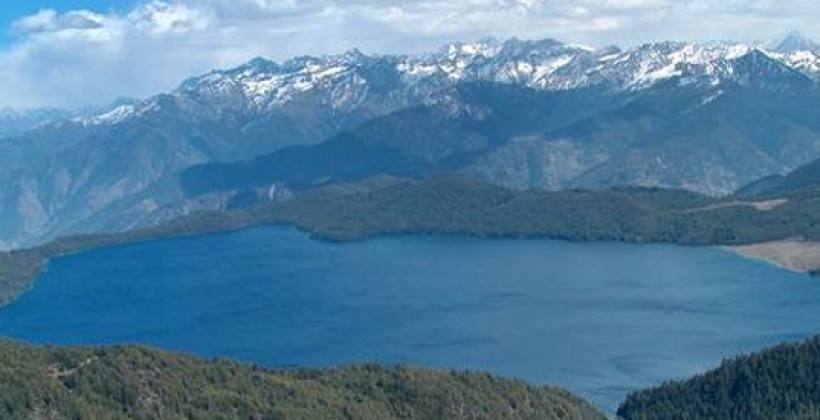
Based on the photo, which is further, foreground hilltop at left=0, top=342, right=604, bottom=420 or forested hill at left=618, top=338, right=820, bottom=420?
forested hill at left=618, top=338, right=820, bottom=420

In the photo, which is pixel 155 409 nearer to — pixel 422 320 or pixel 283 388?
pixel 283 388

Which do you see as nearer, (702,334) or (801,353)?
(801,353)

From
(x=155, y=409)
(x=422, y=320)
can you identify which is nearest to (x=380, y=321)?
(x=422, y=320)

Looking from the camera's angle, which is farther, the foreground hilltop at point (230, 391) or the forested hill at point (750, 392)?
the forested hill at point (750, 392)

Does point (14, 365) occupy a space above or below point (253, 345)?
above
